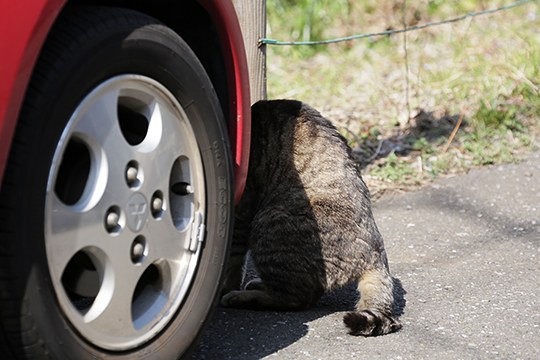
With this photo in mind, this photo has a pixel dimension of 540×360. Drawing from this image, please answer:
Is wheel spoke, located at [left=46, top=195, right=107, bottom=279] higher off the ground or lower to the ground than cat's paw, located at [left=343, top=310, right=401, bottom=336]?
higher

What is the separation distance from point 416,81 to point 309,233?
351 centimetres

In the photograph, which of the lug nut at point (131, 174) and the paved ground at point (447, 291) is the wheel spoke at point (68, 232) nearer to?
the lug nut at point (131, 174)

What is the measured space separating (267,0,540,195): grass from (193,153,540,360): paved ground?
343 millimetres

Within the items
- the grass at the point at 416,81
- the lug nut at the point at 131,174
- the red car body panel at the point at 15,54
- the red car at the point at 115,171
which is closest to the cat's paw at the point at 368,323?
the red car at the point at 115,171

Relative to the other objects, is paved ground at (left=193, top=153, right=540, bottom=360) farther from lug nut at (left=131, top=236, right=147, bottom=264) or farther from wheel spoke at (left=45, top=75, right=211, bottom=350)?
lug nut at (left=131, top=236, right=147, bottom=264)

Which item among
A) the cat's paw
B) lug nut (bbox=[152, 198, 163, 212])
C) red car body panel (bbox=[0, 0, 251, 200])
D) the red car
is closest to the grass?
the cat's paw

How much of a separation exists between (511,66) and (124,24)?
5020 millimetres

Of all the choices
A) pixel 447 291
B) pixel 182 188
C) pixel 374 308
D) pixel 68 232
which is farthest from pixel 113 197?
pixel 447 291

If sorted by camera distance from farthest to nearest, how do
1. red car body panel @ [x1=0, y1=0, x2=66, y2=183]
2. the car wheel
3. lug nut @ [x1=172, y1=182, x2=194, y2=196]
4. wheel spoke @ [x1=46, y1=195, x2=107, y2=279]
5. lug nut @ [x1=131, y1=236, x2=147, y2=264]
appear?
1. lug nut @ [x1=172, y1=182, x2=194, y2=196]
2. lug nut @ [x1=131, y1=236, x2=147, y2=264]
3. wheel spoke @ [x1=46, y1=195, x2=107, y2=279]
4. the car wheel
5. red car body panel @ [x1=0, y1=0, x2=66, y2=183]

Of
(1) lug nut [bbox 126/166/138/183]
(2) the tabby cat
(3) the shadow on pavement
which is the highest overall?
(1) lug nut [bbox 126/166/138/183]

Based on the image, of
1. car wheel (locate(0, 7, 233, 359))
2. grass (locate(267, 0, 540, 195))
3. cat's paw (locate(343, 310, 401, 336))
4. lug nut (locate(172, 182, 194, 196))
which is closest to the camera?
car wheel (locate(0, 7, 233, 359))

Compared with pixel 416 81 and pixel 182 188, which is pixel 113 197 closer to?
pixel 182 188

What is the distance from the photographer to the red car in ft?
8.02

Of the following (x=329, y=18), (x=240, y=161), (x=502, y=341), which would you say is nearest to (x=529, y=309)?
(x=502, y=341)
